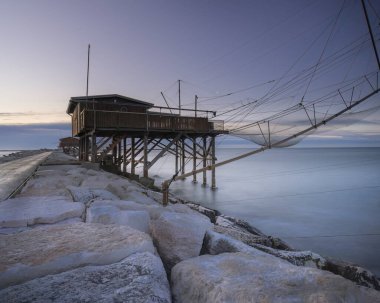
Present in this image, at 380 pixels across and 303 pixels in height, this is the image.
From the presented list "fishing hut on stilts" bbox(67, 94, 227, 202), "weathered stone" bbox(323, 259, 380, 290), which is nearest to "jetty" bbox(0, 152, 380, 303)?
"weathered stone" bbox(323, 259, 380, 290)

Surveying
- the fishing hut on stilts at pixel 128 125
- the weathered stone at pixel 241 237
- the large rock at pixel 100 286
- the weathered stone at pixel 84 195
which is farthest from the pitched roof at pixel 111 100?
the large rock at pixel 100 286

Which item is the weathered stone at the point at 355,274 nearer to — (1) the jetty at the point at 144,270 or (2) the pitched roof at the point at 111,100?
(1) the jetty at the point at 144,270

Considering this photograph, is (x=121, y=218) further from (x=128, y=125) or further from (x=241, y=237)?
(x=128, y=125)

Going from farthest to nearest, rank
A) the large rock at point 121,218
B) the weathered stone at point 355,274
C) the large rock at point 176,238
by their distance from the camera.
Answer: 1. the weathered stone at point 355,274
2. the large rock at point 121,218
3. the large rock at point 176,238

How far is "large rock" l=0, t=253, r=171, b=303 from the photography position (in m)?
1.51

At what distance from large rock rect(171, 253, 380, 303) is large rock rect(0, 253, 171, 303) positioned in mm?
211

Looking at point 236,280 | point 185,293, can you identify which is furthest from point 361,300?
point 185,293

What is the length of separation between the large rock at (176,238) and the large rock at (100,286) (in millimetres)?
682

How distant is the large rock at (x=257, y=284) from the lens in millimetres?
1565

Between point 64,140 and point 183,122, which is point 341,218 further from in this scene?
point 64,140

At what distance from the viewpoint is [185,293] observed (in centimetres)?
180

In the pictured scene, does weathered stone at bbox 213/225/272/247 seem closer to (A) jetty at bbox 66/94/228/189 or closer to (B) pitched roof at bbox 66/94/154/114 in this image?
(A) jetty at bbox 66/94/228/189

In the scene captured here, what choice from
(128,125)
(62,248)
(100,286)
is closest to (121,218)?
(62,248)

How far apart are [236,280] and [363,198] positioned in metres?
26.7
